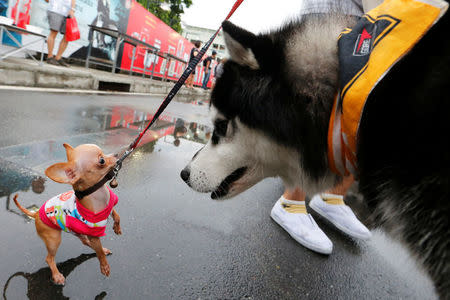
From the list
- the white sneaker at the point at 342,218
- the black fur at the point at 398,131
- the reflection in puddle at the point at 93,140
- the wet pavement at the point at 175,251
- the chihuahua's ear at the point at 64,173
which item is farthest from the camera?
the white sneaker at the point at 342,218

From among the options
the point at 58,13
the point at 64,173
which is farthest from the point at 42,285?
the point at 58,13

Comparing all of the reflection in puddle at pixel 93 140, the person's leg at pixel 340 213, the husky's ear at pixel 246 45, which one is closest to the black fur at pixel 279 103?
the husky's ear at pixel 246 45

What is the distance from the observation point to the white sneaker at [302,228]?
6.75 ft

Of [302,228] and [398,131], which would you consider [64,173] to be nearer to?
[398,131]

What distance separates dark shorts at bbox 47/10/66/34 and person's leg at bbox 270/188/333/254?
7661 mm

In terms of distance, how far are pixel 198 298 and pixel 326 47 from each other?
150 centimetres

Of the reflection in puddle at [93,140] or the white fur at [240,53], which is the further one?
the reflection in puddle at [93,140]

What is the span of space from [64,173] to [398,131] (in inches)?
56.1

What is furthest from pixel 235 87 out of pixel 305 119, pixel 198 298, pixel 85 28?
pixel 85 28

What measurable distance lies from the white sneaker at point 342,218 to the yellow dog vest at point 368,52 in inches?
57.5

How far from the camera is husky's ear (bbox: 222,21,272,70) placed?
1.15 metres

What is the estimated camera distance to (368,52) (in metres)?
0.98

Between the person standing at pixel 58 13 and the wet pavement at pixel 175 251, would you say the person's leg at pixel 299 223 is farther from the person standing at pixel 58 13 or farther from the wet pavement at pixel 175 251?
the person standing at pixel 58 13

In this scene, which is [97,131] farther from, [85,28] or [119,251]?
[85,28]
